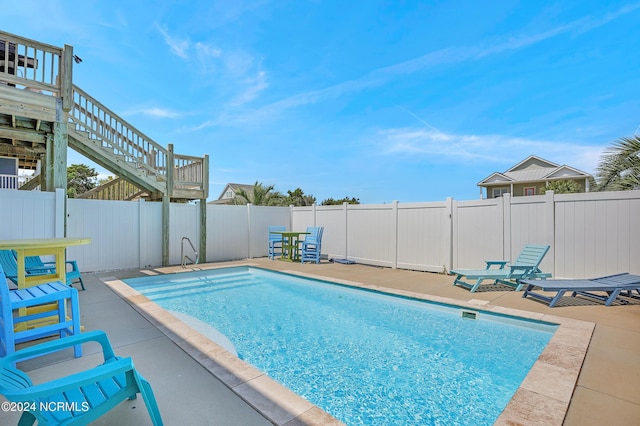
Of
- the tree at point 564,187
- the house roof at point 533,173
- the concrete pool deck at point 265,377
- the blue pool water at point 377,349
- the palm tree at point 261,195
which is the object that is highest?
the house roof at point 533,173

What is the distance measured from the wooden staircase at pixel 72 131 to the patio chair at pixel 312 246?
3.27 m

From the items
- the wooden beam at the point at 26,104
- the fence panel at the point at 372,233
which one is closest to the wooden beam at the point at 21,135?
the wooden beam at the point at 26,104

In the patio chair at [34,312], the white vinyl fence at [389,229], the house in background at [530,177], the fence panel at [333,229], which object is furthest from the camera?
the house in background at [530,177]

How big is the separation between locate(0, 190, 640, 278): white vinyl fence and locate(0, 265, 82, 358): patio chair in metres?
3.51

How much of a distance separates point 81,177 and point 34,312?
29247 millimetres

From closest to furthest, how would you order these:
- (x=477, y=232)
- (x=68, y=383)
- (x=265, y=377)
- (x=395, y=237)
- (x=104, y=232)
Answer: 1. (x=68, y=383)
2. (x=265, y=377)
3. (x=477, y=232)
4. (x=104, y=232)
5. (x=395, y=237)

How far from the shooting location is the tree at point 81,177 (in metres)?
25.1

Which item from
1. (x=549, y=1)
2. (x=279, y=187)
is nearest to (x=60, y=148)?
(x=279, y=187)

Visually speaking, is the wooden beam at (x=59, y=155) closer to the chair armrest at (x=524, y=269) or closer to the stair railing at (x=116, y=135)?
the stair railing at (x=116, y=135)

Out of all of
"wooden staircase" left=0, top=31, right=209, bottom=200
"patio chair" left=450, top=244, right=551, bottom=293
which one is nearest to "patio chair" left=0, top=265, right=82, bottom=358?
"wooden staircase" left=0, top=31, right=209, bottom=200

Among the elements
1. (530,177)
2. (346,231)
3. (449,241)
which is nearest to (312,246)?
(346,231)

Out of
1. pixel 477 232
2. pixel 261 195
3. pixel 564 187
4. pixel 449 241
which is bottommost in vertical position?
pixel 449 241

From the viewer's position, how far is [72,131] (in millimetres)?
6574

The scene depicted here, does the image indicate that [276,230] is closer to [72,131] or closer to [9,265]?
[72,131]
